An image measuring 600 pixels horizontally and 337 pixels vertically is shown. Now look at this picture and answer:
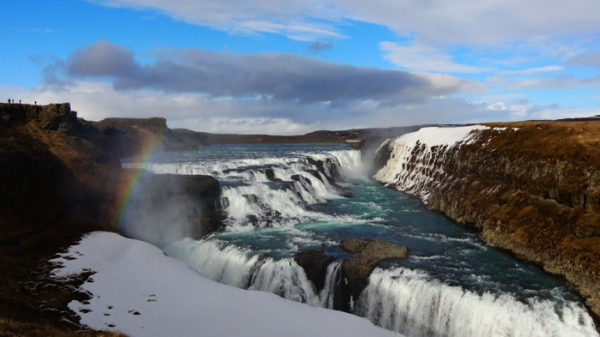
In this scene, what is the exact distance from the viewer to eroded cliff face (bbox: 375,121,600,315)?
15.7 metres

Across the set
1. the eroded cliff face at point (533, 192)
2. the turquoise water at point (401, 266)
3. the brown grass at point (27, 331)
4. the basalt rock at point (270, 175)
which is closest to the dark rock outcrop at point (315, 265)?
the turquoise water at point (401, 266)

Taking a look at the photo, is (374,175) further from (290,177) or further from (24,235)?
(24,235)

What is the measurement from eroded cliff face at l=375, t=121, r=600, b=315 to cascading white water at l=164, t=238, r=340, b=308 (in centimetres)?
925

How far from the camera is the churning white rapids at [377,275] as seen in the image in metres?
12.8

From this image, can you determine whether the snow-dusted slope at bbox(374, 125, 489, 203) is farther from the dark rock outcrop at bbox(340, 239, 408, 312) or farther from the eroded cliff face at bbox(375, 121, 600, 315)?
the dark rock outcrop at bbox(340, 239, 408, 312)

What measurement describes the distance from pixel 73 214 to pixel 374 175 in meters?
35.7

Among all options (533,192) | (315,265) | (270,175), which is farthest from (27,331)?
(270,175)

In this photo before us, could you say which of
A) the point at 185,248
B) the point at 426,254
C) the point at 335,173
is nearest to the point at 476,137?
the point at 426,254

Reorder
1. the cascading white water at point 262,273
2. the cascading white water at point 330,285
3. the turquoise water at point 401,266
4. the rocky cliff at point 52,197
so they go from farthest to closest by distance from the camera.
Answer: the cascading white water at point 262,273
the cascading white water at point 330,285
the turquoise water at point 401,266
the rocky cliff at point 52,197

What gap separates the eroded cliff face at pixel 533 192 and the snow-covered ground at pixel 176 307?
8.43 m

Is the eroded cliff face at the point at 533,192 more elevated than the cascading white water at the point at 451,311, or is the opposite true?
the eroded cliff face at the point at 533,192

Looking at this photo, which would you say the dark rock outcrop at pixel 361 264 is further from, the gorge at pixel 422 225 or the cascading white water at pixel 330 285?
the cascading white water at pixel 330 285

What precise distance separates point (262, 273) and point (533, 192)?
14857 mm

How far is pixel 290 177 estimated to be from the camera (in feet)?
120
